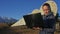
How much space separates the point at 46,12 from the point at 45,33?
0.45 m

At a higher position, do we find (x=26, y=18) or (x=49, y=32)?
(x=26, y=18)

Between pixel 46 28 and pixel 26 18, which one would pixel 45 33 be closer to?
pixel 46 28

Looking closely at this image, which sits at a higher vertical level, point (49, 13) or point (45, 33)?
point (49, 13)

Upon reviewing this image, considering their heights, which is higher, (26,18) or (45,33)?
(26,18)

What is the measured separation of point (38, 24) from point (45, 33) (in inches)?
10.3

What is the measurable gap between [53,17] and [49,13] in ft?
0.43

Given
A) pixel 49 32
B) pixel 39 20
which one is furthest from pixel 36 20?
pixel 49 32

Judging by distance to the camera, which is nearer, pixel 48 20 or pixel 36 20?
pixel 36 20

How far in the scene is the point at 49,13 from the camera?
18.2ft

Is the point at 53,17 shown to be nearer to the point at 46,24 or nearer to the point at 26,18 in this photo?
the point at 46,24

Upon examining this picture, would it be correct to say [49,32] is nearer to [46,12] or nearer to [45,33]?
[45,33]

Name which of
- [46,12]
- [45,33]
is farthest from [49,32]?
[46,12]

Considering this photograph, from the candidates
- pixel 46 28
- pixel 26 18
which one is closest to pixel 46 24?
pixel 46 28

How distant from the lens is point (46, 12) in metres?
5.53
